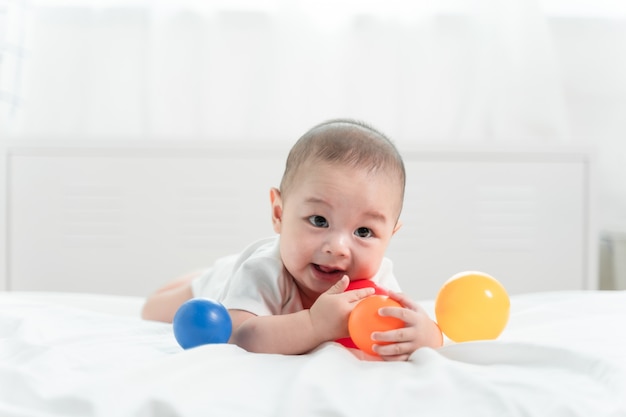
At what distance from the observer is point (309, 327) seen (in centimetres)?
109

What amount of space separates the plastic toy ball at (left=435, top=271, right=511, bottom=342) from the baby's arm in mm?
133

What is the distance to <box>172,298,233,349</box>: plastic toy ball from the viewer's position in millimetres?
1064

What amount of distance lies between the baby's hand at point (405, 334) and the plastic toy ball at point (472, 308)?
0.08 m

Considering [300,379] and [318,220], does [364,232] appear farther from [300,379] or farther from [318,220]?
[300,379]

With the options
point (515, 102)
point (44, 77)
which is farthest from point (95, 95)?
point (515, 102)

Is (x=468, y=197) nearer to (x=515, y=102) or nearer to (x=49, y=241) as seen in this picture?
(x=515, y=102)

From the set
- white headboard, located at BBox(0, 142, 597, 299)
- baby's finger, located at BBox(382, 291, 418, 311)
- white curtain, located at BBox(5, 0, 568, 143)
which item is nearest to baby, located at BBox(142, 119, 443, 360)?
baby's finger, located at BBox(382, 291, 418, 311)

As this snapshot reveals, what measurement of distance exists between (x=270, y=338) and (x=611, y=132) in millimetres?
1924

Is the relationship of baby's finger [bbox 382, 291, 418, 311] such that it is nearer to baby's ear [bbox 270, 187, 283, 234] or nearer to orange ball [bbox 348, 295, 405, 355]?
orange ball [bbox 348, 295, 405, 355]

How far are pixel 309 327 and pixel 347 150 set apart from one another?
0.93 feet

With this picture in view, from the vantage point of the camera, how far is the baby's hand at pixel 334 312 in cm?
107

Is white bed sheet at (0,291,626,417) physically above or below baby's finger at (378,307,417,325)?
below

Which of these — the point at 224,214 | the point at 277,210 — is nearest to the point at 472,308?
the point at 277,210

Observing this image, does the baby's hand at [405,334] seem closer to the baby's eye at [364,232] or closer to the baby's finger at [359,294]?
the baby's finger at [359,294]
